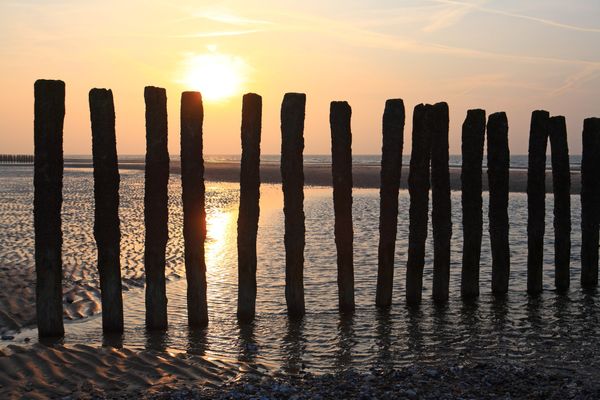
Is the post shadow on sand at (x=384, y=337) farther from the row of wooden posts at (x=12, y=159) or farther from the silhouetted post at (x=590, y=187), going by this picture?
the row of wooden posts at (x=12, y=159)

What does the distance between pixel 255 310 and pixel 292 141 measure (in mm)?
2208

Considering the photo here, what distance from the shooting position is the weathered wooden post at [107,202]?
7.40m

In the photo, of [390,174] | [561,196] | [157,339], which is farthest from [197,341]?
[561,196]

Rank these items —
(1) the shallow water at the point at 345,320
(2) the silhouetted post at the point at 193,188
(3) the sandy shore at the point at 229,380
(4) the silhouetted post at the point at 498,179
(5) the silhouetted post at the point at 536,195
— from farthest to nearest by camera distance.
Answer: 1. (5) the silhouetted post at the point at 536,195
2. (4) the silhouetted post at the point at 498,179
3. (2) the silhouetted post at the point at 193,188
4. (1) the shallow water at the point at 345,320
5. (3) the sandy shore at the point at 229,380

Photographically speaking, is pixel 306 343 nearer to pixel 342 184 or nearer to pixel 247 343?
pixel 247 343

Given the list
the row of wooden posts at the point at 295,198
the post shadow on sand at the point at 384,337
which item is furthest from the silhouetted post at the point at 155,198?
the post shadow on sand at the point at 384,337

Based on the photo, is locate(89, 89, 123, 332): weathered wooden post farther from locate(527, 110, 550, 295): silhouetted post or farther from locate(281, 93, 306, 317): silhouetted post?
locate(527, 110, 550, 295): silhouetted post

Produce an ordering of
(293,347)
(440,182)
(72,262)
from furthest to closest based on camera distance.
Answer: (72,262)
(440,182)
(293,347)

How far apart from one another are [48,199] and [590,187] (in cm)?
758

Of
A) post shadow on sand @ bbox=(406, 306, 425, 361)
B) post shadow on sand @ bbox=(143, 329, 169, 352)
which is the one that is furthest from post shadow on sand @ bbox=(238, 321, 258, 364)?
post shadow on sand @ bbox=(406, 306, 425, 361)

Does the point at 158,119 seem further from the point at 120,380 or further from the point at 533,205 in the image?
the point at 533,205

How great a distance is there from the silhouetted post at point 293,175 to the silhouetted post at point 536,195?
3.55 m

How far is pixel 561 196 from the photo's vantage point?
9867mm

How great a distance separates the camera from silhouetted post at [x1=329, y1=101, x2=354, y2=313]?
8.35m
